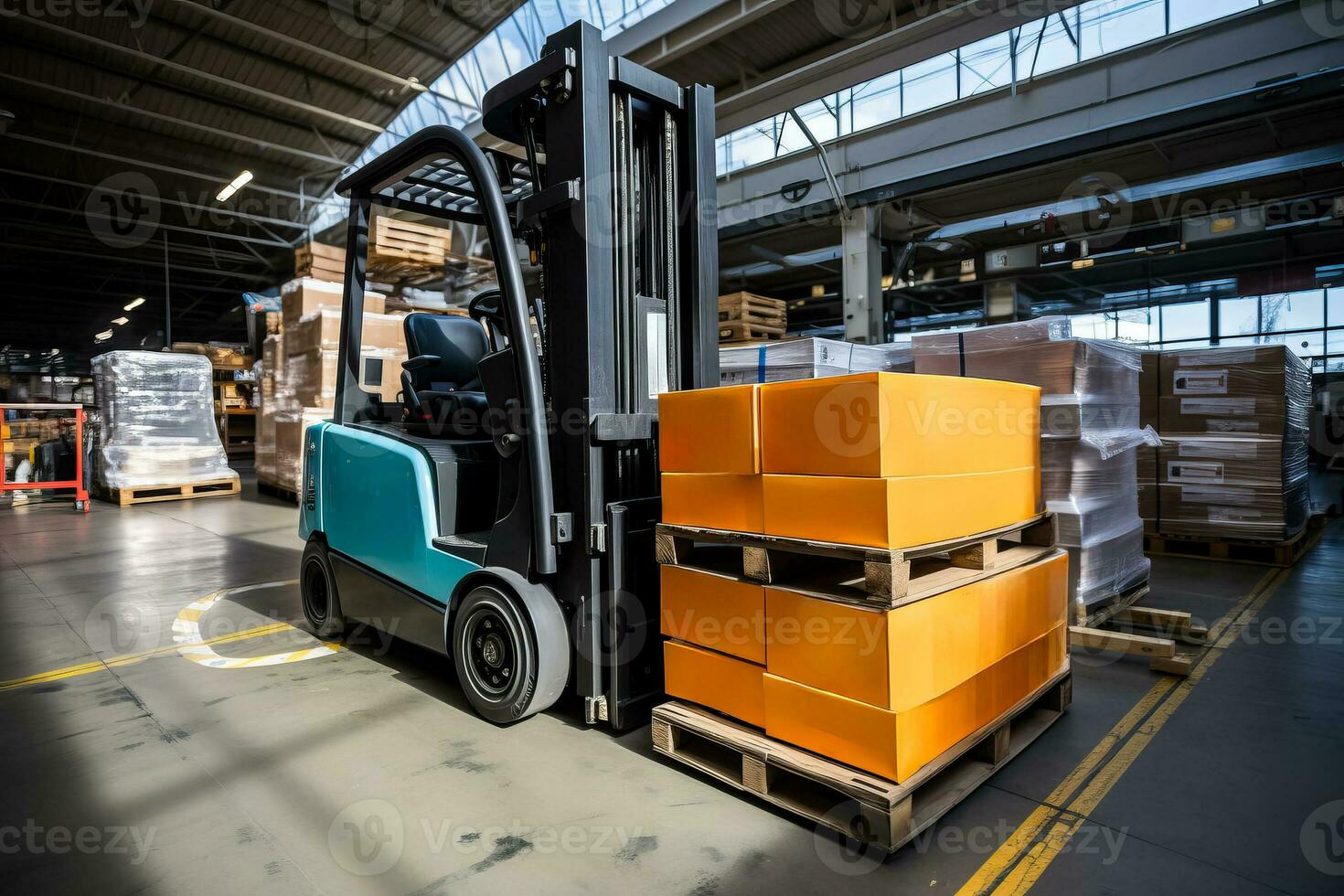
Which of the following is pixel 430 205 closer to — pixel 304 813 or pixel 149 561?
pixel 304 813

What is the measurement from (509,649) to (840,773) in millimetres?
1363

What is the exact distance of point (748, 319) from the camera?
10992mm

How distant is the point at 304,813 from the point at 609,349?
6.08ft

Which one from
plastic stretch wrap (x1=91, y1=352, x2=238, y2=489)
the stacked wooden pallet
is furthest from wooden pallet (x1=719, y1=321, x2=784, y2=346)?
plastic stretch wrap (x1=91, y1=352, x2=238, y2=489)

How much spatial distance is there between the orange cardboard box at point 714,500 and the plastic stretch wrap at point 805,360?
2123 millimetres

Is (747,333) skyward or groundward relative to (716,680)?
skyward

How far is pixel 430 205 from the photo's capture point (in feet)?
12.8

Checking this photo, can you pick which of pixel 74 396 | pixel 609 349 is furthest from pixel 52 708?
pixel 74 396

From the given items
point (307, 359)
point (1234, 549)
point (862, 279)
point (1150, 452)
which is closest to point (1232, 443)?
point (1150, 452)

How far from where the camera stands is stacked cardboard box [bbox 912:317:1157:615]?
4.05 metres

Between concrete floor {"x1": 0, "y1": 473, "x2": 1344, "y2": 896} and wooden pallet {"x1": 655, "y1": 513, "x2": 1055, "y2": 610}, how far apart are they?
2.30ft

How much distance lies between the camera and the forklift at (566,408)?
2.65 meters

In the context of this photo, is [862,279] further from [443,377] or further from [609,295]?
[609,295]

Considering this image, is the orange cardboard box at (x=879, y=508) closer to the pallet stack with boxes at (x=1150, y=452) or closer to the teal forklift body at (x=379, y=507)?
the teal forklift body at (x=379, y=507)
